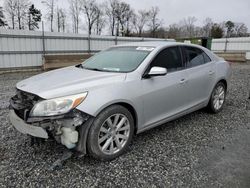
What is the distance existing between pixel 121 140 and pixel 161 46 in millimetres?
1614

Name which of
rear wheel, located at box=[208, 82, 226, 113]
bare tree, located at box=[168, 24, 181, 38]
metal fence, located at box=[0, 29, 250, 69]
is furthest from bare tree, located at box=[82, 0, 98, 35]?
rear wheel, located at box=[208, 82, 226, 113]

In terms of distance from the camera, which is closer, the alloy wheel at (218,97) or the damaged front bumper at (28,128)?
the damaged front bumper at (28,128)

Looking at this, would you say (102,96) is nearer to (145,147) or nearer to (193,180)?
(145,147)

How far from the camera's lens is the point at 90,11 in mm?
38438

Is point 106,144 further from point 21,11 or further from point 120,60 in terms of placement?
point 21,11

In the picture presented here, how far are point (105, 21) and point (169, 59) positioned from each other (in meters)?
39.9

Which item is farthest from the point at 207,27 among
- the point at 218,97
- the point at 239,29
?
the point at 218,97

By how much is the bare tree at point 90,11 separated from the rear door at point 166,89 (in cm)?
3643

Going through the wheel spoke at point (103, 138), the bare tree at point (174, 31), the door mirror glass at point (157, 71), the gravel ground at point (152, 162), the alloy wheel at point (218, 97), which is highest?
the bare tree at point (174, 31)

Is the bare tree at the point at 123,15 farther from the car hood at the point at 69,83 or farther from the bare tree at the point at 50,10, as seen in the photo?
the car hood at the point at 69,83

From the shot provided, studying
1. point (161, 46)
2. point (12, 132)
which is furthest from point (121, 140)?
point (12, 132)

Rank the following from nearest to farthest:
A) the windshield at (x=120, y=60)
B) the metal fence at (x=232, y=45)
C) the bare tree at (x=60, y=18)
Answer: the windshield at (x=120, y=60) → the metal fence at (x=232, y=45) → the bare tree at (x=60, y=18)

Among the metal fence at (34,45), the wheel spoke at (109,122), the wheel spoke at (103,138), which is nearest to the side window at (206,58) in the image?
the wheel spoke at (109,122)

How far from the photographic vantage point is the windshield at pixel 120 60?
3060 mm
